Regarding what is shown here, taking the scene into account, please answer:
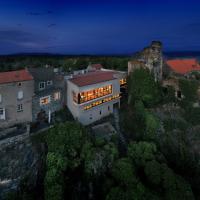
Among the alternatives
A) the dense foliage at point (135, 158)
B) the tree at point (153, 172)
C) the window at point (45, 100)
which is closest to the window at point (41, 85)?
the window at point (45, 100)

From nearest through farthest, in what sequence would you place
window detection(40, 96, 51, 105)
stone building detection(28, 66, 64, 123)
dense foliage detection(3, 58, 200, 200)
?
dense foliage detection(3, 58, 200, 200) < stone building detection(28, 66, 64, 123) < window detection(40, 96, 51, 105)

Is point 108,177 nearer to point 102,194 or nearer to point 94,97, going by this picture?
point 102,194

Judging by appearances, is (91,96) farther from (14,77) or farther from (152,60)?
(152,60)

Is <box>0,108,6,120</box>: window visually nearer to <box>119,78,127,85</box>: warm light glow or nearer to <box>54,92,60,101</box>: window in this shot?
<box>54,92,60,101</box>: window

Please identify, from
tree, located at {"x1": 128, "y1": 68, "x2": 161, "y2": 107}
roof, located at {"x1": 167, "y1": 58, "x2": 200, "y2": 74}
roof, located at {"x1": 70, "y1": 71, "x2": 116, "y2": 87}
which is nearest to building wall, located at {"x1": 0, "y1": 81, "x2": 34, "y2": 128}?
roof, located at {"x1": 70, "y1": 71, "x2": 116, "y2": 87}

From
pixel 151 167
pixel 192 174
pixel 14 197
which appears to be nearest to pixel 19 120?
pixel 14 197

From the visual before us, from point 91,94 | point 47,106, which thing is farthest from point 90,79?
point 47,106
